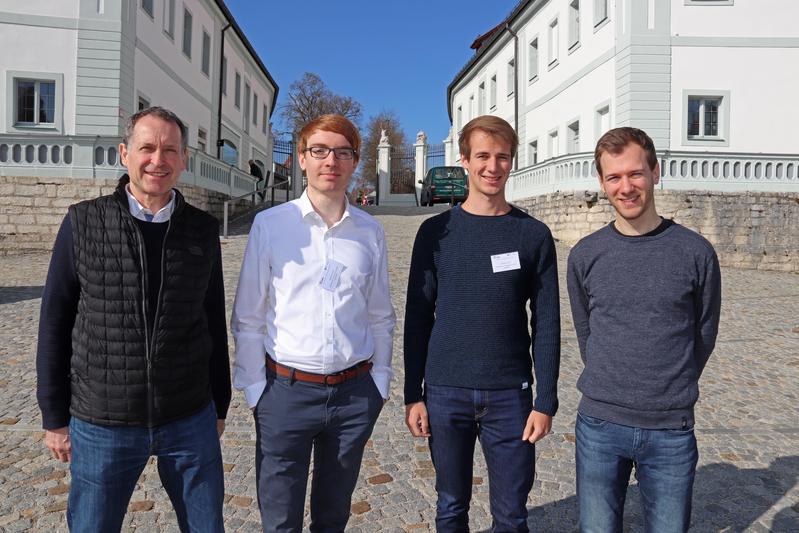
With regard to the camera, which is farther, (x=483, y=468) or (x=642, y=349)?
(x=483, y=468)

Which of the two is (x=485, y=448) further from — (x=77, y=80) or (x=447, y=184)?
(x=447, y=184)

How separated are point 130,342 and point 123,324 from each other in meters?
0.06

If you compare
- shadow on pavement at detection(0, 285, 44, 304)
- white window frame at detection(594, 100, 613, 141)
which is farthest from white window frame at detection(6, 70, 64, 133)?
white window frame at detection(594, 100, 613, 141)

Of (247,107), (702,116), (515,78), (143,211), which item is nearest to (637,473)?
(143,211)

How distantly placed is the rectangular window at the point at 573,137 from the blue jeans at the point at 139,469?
19.0m

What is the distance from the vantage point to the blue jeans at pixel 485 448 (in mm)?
2258

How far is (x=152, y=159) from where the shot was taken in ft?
6.41

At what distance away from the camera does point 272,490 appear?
220cm

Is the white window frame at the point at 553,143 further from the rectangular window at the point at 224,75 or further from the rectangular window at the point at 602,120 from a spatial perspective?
the rectangular window at the point at 224,75

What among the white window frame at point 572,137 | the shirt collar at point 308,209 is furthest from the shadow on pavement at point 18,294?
the white window frame at point 572,137

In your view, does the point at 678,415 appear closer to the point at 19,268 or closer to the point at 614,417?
the point at 614,417

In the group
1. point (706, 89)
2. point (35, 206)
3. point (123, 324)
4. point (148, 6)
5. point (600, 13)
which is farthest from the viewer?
point (600, 13)

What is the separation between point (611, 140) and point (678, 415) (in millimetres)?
986

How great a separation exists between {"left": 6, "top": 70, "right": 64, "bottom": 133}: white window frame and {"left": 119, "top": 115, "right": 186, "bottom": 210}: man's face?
14.7m
